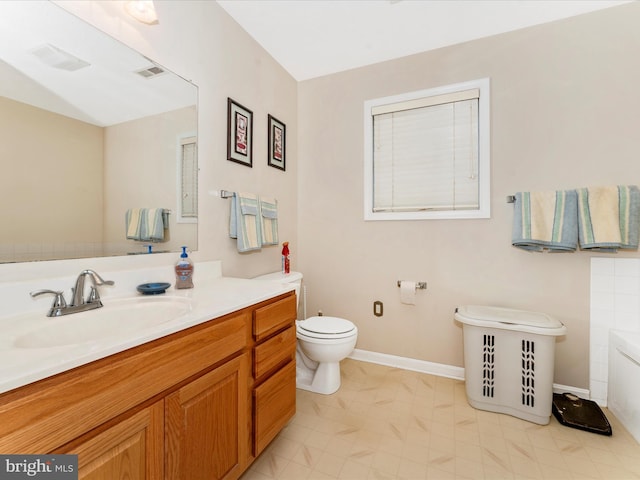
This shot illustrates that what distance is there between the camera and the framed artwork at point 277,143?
90.1 inches

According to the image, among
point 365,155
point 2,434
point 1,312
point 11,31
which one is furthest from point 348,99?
point 2,434

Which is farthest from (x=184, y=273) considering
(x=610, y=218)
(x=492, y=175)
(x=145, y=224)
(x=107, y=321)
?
(x=610, y=218)

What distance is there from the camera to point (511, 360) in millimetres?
1716

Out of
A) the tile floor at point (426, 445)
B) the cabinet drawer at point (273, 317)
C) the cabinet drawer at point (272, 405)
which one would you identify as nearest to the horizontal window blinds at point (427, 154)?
the cabinet drawer at point (273, 317)

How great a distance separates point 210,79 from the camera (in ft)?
5.73

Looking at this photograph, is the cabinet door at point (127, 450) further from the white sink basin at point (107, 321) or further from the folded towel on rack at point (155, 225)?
the folded towel on rack at point (155, 225)

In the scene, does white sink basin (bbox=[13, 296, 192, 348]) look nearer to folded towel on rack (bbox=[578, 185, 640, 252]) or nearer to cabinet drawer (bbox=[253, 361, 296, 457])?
cabinet drawer (bbox=[253, 361, 296, 457])

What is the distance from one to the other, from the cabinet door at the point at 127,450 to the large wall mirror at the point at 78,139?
2.35 ft

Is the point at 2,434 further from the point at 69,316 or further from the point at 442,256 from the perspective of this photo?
the point at 442,256

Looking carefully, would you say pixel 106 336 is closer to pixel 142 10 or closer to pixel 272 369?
pixel 272 369

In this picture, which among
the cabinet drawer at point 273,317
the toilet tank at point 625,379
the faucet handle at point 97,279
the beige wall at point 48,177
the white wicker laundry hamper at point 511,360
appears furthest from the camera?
the white wicker laundry hamper at point 511,360

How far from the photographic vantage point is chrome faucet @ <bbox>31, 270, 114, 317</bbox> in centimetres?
100

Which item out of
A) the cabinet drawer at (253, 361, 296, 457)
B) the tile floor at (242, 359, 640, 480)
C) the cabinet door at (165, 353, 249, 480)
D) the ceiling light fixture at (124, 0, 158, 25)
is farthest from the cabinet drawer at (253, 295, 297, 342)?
the ceiling light fixture at (124, 0, 158, 25)

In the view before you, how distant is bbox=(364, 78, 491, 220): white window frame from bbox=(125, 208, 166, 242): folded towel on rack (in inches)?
60.2
